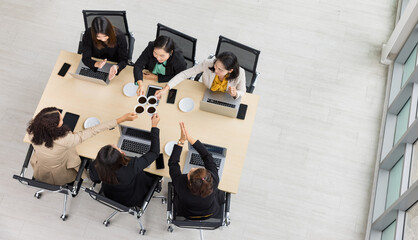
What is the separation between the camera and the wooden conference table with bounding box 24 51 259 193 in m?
3.42

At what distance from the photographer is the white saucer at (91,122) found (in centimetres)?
349

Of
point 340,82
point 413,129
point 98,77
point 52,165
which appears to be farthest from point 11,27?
point 413,129

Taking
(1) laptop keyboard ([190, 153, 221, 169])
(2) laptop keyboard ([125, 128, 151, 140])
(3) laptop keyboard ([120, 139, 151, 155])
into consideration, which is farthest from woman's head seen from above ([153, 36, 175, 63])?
(1) laptop keyboard ([190, 153, 221, 169])

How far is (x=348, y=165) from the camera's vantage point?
A: 428cm

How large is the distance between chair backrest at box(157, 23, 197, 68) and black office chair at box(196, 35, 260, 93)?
0.91ft

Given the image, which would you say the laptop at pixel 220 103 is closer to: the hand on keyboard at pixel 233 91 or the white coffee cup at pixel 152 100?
the hand on keyboard at pixel 233 91

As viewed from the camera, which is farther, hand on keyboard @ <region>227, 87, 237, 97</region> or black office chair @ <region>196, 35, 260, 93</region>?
black office chair @ <region>196, 35, 260, 93</region>

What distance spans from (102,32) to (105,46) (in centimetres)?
29

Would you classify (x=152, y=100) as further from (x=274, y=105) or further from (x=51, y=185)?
(x=274, y=105)

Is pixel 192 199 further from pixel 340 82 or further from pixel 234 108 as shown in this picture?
pixel 340 82

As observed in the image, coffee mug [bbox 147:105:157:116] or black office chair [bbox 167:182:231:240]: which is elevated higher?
coffee mug [bbox 147:105:157:116]

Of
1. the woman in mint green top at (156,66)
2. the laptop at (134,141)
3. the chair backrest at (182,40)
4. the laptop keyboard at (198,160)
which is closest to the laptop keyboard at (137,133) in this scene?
the laptop at (134,141)

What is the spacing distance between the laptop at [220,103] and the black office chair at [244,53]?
0.41 metres

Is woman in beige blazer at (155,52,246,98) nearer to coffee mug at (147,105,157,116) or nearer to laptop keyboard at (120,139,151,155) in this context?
coffee mug at (147,105,157,116)
